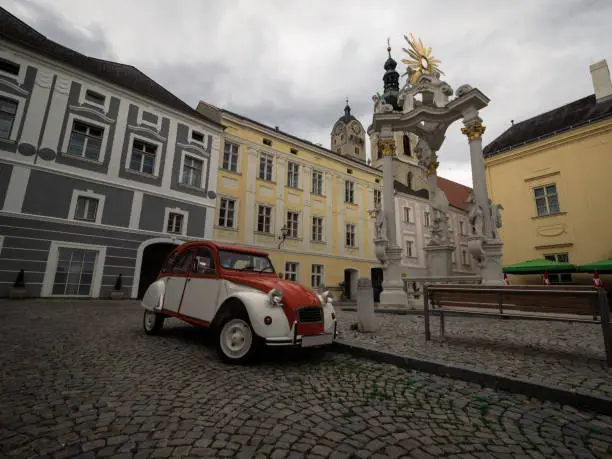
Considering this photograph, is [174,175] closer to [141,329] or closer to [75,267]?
[75,267]

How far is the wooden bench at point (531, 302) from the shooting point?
3727mm

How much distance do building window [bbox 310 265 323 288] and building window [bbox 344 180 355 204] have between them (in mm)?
6461

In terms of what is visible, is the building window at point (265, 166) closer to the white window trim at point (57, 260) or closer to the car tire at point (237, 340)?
the white window trim at point (57, 260)

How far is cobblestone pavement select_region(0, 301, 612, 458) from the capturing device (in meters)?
1.98

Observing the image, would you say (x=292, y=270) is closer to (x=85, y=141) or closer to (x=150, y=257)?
(x=150, y=257)

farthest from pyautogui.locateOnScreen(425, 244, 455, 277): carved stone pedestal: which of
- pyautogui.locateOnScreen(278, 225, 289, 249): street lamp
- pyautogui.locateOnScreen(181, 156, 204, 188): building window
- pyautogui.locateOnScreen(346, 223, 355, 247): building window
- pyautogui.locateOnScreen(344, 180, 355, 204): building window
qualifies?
pyautogui.locateOnScreen(181, 156, 204, 188): building window

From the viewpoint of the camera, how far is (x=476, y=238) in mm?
10211

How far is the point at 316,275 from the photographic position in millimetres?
21266

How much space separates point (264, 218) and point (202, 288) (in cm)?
1483

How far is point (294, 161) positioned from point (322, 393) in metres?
19.9

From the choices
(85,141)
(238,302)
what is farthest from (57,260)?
(238,302)

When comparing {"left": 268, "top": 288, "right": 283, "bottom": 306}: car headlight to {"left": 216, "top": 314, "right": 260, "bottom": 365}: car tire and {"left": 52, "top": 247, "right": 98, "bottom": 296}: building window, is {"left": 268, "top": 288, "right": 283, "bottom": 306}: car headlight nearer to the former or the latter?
{"left": 216, "top": 314, "right": 260, "bottom": 365}: car tire

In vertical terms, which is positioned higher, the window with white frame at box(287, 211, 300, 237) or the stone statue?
the window with white frame at box(287, 211, 300, 237)

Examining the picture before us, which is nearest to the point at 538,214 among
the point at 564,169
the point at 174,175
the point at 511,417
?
the point at 564,169
